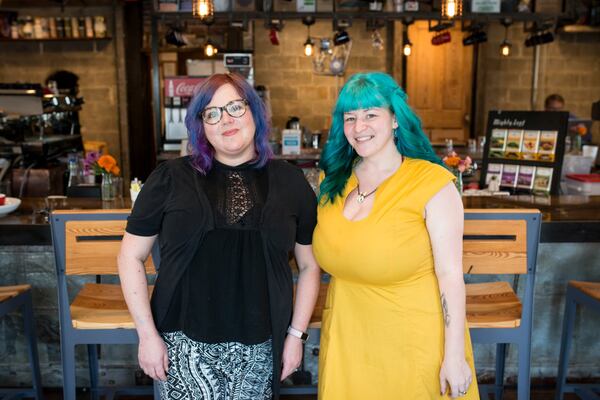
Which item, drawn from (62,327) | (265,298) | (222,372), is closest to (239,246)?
(265,298)

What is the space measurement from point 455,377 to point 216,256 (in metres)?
0.76

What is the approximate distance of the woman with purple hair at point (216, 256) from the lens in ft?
5.55

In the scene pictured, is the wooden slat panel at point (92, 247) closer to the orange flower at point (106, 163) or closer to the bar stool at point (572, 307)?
the orange flower at point (106, 163)

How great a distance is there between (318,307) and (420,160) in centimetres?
74

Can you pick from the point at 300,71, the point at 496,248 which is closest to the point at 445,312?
the point at 496,248

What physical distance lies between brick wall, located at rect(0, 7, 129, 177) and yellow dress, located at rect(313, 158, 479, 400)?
25.3ft

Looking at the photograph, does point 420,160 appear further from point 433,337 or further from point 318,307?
point 318,307

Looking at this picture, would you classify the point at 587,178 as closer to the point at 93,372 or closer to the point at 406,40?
the point at 93,372

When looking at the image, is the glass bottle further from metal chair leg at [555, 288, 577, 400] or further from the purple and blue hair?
metal chair leg at [555, 288, 577, 400]

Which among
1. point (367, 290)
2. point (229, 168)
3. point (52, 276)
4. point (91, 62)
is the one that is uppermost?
point (91, 62)

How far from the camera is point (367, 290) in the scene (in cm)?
180

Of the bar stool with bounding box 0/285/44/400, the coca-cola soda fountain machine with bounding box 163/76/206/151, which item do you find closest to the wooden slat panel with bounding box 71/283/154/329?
the bar stool with bounding box 0/285/44/400

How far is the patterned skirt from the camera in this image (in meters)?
1.73

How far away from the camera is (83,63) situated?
347 inches
